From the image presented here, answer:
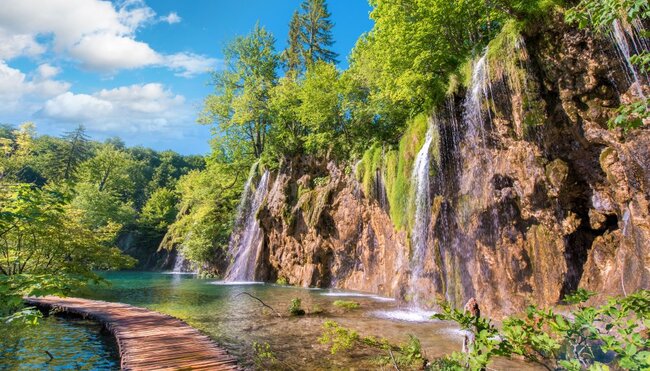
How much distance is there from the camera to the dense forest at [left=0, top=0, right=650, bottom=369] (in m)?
4.83

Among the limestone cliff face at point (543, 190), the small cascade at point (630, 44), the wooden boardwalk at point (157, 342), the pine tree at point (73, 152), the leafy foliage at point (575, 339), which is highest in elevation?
the pine tree at point (73, 152)

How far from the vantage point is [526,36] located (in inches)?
467

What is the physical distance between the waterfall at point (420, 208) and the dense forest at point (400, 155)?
95 millimetres

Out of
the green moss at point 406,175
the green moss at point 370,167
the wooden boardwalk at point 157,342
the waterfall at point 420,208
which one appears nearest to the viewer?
the wooden boardwalk at point 157,342

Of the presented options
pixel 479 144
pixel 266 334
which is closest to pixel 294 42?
pixel 479 144

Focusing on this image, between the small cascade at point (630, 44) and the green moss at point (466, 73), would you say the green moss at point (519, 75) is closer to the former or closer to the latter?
the green moss at point (466, 73)

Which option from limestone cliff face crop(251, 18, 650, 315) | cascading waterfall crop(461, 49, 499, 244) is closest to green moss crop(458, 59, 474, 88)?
cascading waterfall crop(461, 49, 499, 244)

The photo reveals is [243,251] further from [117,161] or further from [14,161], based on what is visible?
[117,161]

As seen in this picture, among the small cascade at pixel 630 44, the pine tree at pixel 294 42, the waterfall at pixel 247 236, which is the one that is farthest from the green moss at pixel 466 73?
the pine tree at pixel 294 42

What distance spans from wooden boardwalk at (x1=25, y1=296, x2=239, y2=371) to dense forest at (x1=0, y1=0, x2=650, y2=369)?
6.21ft

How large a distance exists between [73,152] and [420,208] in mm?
62900

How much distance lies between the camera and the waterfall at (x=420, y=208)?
49.9ft

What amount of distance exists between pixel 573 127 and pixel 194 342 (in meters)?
11.9

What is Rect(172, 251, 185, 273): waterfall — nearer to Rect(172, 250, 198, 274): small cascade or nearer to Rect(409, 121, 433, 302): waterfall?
Rect(172, 250, 198, 274): small cascade
